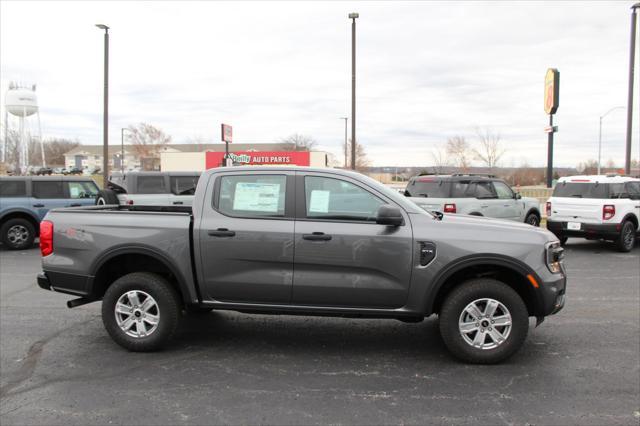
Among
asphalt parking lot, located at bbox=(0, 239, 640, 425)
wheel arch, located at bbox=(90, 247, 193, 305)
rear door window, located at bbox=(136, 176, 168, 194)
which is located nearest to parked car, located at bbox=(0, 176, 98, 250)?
rear door window, located at bbox=(136, 176, 168, 194)

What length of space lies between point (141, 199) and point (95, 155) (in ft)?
414

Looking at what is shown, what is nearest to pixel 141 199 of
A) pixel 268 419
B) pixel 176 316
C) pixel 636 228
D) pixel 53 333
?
pixel 53 333

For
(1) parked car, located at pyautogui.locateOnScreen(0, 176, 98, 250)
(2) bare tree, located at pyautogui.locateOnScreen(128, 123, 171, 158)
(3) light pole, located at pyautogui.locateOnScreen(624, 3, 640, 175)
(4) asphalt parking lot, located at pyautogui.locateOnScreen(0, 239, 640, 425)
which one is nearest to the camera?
(4) asphalt parking lot, located at pyautogui.locateOnScreen(0, 239, 640, 425)

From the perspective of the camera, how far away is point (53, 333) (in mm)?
5457

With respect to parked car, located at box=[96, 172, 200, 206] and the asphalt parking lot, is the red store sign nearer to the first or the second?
parked car, located at box=[96, 172, 200, 206]

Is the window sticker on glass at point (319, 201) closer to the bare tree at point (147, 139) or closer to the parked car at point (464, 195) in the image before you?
the parked car at point (464, 195)

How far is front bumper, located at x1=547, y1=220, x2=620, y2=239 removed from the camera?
37.5 feet

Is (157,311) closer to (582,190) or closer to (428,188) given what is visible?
(428,188)

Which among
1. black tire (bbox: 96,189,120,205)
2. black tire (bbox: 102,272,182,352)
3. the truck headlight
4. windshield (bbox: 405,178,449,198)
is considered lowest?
black tire (bbox: 102,272,182,352)

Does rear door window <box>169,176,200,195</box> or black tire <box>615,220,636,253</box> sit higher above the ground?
rear door window <box>169,176,200,195</box>

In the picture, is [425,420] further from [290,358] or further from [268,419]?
[290,358]

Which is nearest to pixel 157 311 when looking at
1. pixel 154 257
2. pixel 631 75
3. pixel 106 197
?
pixel 154 257

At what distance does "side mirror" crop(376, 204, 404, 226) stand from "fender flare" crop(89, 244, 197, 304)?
1.87 meters

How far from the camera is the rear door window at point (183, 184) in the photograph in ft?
45.0
